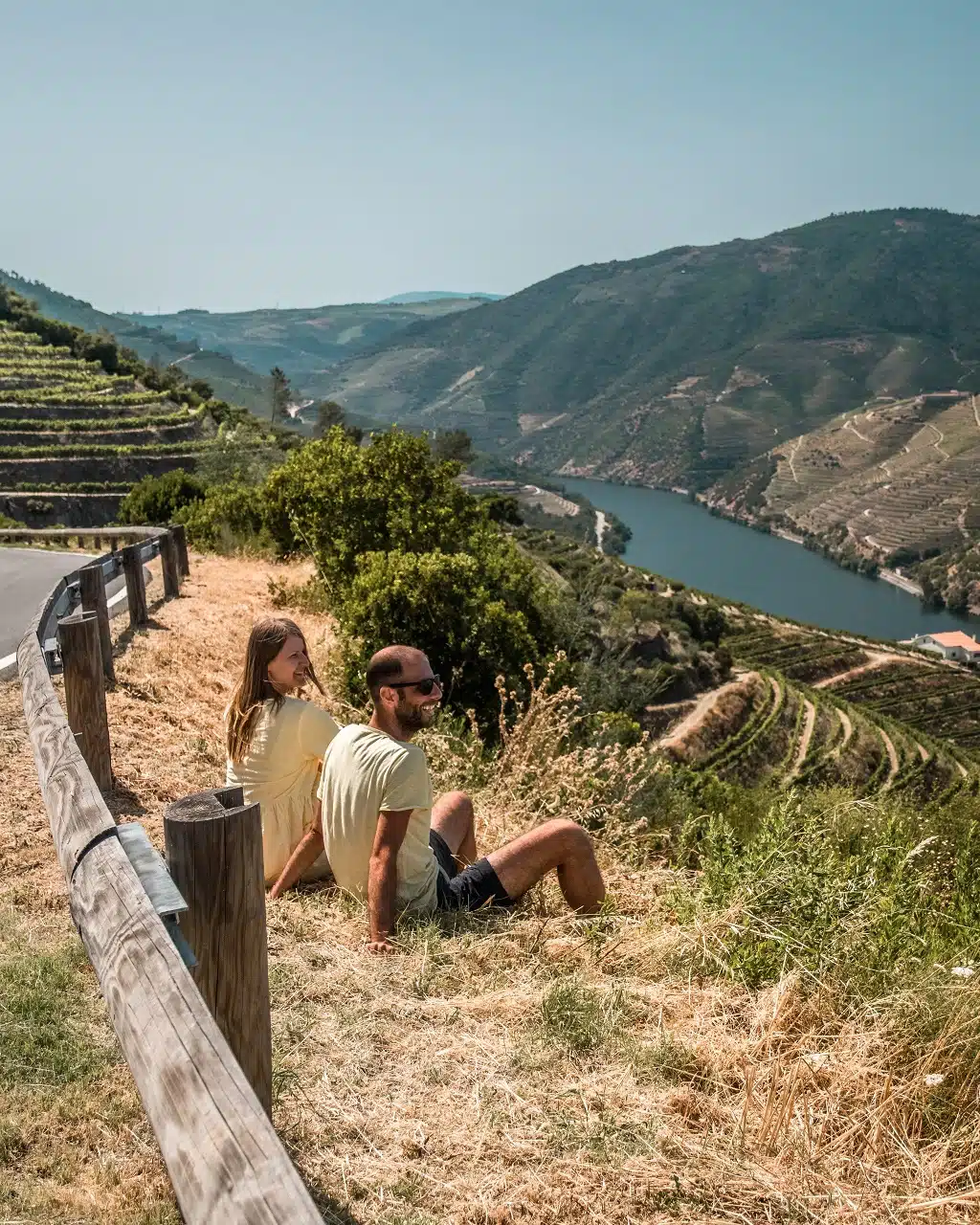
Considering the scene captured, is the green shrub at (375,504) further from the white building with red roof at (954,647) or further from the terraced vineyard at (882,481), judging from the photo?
the terraced vineyard at (882,481)

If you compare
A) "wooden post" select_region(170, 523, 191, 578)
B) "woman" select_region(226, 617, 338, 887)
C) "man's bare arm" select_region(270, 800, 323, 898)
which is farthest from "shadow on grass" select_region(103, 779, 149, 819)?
"wooden post" select_region(170, 523, 191, 578)

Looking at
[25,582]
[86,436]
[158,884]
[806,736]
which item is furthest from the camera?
[806,736]

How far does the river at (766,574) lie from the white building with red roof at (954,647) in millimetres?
10024

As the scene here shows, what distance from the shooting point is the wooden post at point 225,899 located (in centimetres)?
189

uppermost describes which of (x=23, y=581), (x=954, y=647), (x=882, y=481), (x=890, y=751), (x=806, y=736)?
(x=23, y=581)

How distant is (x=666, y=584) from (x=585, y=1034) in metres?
83.5

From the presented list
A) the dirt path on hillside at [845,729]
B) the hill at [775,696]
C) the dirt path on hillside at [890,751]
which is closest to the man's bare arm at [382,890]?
the hill at [775,696]

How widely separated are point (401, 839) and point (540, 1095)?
1.13 meters

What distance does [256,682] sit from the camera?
403 centimetres

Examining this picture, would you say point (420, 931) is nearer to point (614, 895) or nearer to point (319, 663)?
point (614, 895)

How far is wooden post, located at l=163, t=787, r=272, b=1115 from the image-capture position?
189 centimetres

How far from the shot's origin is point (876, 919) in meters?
3.11

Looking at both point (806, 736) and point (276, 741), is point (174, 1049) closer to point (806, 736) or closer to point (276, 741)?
point (276, 741)

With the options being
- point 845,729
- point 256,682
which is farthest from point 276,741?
point 845,729
